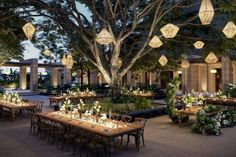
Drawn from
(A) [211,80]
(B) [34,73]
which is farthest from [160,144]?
(B) [34,73]

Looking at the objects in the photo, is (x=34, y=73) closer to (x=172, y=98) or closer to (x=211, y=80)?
(x=211, y=80)

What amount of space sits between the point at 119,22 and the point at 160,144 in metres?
10.3

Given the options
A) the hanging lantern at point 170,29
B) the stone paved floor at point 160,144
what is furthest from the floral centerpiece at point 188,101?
the hanging lantern at point 170,29

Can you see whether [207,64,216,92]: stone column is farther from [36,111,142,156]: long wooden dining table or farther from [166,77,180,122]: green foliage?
[36,111,142,156]: long wooden dining table

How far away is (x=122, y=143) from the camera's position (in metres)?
8.92

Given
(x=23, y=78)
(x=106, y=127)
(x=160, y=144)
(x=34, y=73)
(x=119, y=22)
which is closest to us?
(x=106, y=127)

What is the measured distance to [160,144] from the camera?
884 cm

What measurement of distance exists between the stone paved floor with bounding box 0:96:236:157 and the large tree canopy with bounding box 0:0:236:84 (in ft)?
16.8

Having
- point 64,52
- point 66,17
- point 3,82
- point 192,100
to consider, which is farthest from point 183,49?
point 3,82

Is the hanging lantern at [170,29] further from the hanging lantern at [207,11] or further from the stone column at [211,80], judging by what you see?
the stone column at [211,80]

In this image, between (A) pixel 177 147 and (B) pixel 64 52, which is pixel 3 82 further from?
(A) pixel 177 147

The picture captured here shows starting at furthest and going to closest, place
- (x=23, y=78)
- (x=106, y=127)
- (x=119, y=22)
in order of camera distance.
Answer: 1. (x=23, y=78)
2. (x=119, y=22)
3. (x=106, y=127)

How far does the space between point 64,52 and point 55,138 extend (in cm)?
1391

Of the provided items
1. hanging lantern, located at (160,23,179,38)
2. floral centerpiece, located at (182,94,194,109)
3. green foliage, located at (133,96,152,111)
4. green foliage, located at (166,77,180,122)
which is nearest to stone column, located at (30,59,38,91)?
green foliage, located at (133,96,152,111)
